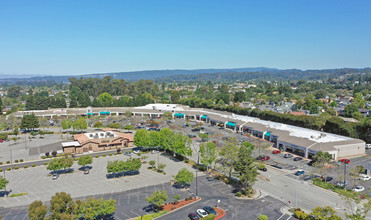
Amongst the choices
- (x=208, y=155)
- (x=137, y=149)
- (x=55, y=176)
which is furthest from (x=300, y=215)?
(x=137, y=149)

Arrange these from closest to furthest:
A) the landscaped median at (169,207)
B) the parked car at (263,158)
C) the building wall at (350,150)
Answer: the landscaped median at (169,207) → the building wall at (350,150) → the parked car at (263,158)

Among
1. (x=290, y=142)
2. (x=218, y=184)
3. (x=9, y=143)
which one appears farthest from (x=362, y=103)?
(x=9, y=143)

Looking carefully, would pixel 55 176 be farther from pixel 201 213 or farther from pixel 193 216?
pixel 201 213

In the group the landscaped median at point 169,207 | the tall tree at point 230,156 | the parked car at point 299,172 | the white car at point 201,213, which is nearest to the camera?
the landscaped median at point 169,207

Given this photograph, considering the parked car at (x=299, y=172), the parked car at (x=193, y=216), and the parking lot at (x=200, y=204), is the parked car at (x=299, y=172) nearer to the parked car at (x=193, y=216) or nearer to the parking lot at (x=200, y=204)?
the parking lot at (x=200, y=204)

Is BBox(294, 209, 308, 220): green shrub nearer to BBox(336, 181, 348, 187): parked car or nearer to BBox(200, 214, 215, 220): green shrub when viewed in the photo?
BBox(200, 214, 215, 220): green shrub

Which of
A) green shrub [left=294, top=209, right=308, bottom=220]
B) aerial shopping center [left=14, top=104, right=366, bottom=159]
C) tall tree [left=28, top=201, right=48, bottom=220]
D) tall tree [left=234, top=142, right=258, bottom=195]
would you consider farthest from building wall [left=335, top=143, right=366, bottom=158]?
tall tree [left=28, top=201, right=48, bottom=220]

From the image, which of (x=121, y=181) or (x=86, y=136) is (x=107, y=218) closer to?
(x=121, y=181)

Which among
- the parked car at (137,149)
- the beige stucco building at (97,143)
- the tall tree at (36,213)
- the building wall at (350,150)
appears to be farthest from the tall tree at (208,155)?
the building wall at (350,150)
